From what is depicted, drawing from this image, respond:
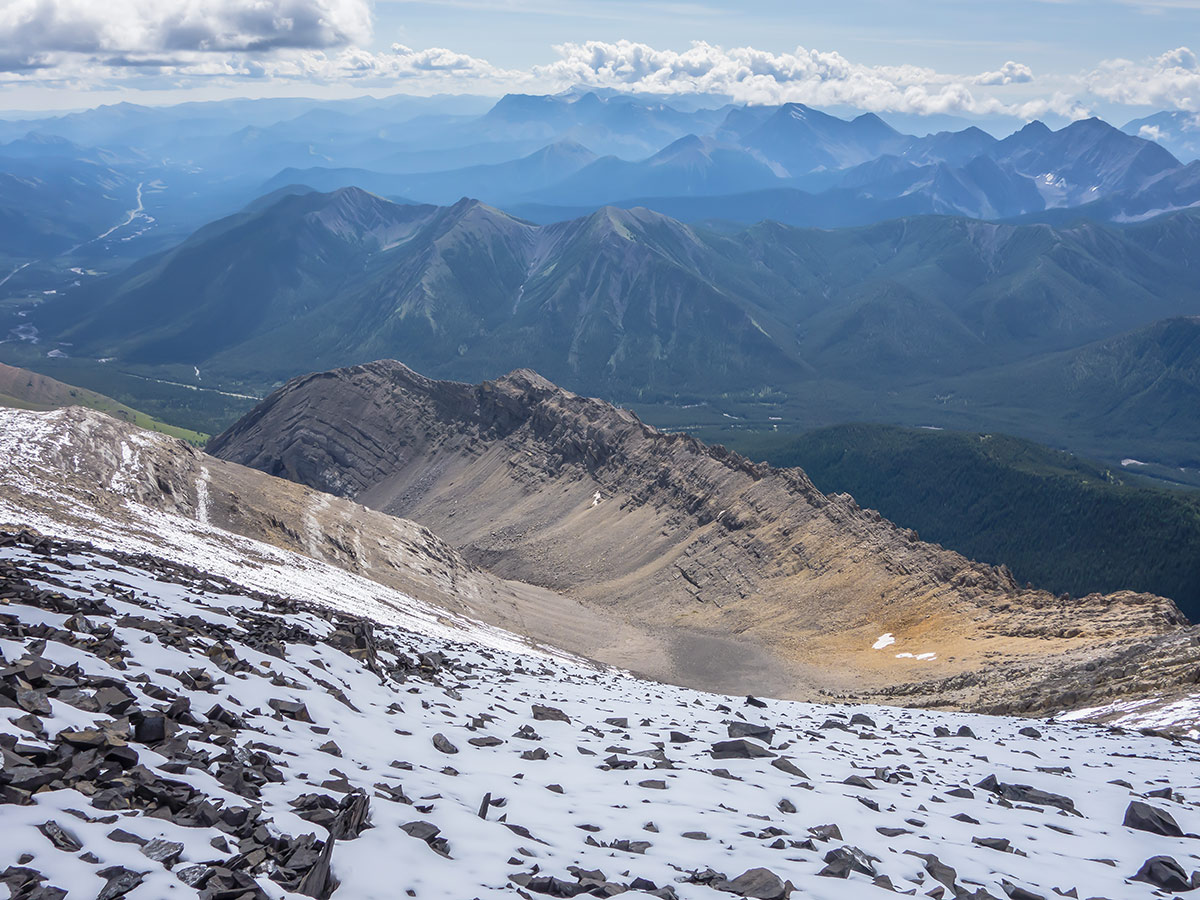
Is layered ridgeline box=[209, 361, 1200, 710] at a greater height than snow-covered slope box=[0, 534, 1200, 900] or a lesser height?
lesser

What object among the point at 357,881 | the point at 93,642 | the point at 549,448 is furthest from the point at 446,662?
the point at 549,448

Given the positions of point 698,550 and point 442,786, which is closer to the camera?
point 442,786

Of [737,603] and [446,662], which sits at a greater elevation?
[446,662]

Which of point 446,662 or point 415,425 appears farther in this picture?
point 415,425

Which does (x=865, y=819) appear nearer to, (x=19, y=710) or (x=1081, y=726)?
(x=19, y=710)

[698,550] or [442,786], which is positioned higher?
[442,786]
